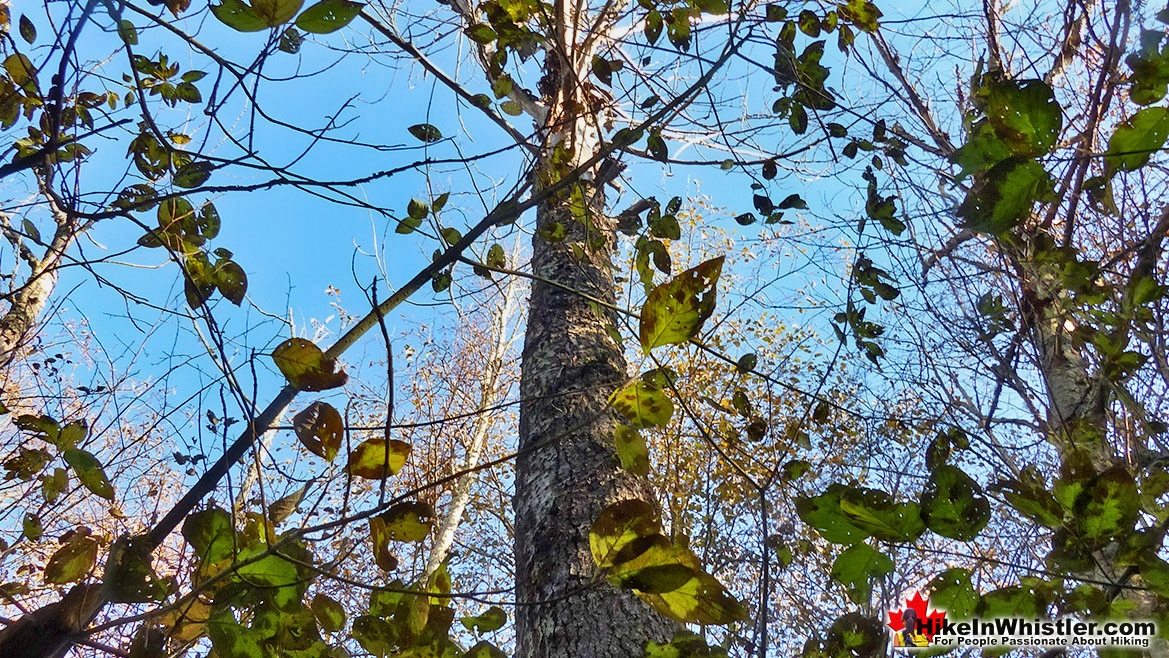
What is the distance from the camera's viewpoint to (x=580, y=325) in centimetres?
213

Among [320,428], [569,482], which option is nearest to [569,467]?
[569,482]

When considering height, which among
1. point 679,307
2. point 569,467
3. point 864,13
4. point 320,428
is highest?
point 864,13

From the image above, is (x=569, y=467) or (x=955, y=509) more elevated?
(x=569, y=467)

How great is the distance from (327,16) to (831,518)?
746mm

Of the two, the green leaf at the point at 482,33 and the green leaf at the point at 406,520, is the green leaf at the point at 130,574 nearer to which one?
the green leaf at the point at 406,520

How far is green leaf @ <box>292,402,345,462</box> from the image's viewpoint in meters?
0.74

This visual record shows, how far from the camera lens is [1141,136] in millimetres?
574

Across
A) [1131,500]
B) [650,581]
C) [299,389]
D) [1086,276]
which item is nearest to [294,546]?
[299,389]

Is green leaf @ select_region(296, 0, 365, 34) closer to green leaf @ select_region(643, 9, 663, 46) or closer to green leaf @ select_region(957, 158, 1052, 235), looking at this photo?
green leaf @ select_region(957, 158, 1052, 235)

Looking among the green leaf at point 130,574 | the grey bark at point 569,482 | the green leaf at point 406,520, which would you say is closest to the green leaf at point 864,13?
the grey bark at point 569,482

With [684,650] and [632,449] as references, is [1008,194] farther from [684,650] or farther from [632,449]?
[684,650]

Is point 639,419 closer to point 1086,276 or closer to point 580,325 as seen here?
point 1086,276

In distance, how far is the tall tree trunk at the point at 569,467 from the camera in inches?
50.5

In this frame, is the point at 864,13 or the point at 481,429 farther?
the point at 481,429
